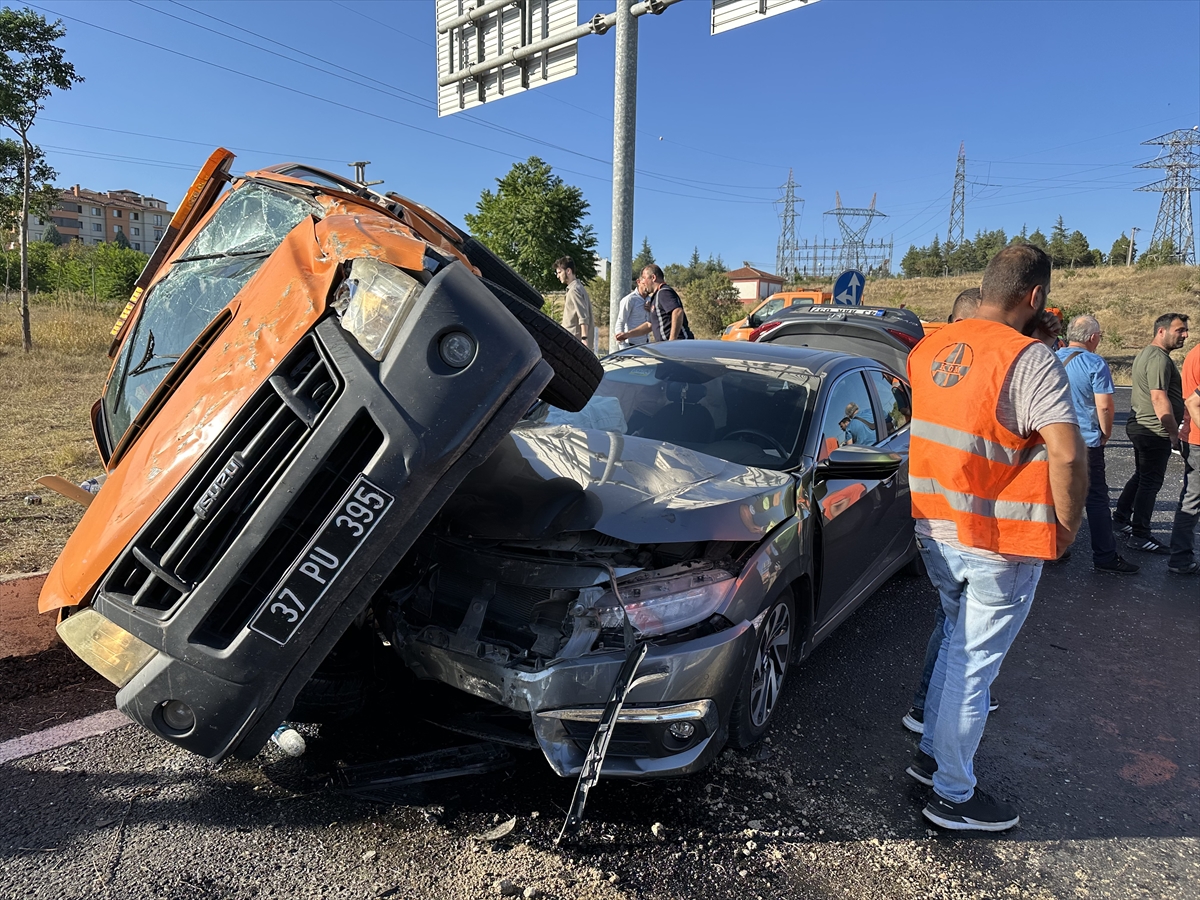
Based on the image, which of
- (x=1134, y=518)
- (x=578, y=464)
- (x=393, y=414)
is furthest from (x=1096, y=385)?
(x=393, y=414)

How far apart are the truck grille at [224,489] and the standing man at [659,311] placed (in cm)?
634

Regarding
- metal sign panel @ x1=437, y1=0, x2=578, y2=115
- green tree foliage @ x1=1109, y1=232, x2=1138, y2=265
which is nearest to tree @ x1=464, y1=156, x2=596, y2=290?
metal sign panel @ x1=437, y1=0, x2=578, y2=115

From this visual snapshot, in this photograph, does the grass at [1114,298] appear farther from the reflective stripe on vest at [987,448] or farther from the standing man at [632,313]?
the reflective stripe on vest at [987,448]

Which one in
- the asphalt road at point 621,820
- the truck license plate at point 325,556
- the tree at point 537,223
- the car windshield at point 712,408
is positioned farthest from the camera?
the tree at point 537,223

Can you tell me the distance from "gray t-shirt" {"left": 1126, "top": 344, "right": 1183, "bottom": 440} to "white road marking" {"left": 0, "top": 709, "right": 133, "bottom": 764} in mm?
7416

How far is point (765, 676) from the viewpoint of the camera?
10.0 ft

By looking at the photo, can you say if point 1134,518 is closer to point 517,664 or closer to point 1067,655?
point 1067,655

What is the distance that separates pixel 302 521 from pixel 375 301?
0.63 metres

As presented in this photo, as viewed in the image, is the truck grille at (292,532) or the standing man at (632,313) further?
the standing man at (632,313)

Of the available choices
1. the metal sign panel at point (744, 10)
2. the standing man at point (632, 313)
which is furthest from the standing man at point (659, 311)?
the metal sign panel at point (744, 10)

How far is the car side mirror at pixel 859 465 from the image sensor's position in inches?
127

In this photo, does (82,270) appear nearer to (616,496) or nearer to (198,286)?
(198,286)

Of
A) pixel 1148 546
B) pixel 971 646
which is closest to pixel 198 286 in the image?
pixel 971 646

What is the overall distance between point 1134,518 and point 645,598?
251 inches
